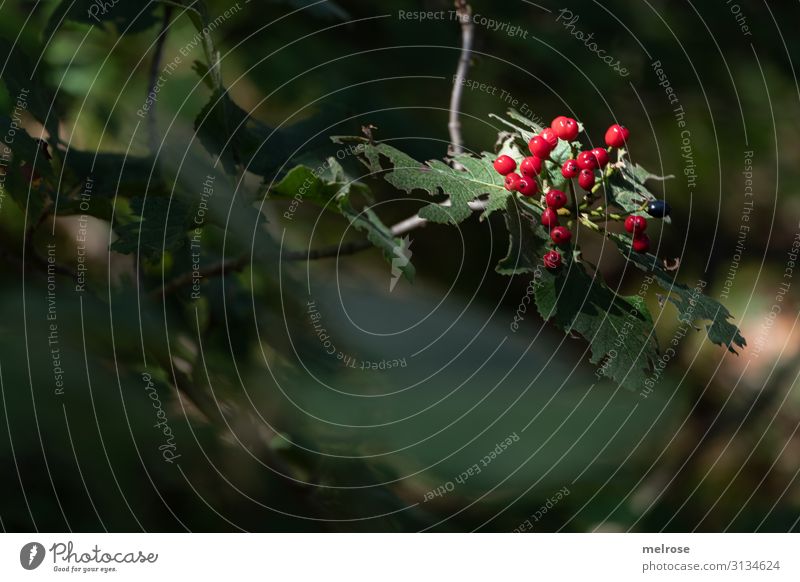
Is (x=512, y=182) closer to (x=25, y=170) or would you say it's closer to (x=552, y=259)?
(x=552, y=259)

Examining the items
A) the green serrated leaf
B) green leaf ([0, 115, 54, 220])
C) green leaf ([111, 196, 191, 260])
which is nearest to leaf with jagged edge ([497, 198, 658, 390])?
the green serrated leaf

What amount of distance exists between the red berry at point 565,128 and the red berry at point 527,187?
5 cm

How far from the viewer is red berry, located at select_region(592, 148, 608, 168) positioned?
0.61 meters

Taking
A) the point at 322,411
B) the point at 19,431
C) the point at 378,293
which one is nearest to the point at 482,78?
the point at 378,293

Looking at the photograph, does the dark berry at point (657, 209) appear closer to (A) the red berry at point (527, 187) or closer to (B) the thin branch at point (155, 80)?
(A) the red berry at point (527, 187)

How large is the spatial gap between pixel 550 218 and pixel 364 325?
363 mm

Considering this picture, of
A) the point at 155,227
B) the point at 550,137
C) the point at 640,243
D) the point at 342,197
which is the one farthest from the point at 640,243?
the point at 155,227

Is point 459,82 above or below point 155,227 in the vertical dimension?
above

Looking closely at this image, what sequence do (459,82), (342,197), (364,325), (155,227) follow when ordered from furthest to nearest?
(364,325) < (459,82) < (155,227) < (342,197)

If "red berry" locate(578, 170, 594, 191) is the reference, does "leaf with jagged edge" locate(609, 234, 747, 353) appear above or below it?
below

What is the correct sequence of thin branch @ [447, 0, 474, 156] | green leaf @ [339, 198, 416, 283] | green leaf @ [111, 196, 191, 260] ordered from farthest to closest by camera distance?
thin branch @ [447, 0, 474, 156]
green leaf @ [111, 196, 191, 260]
green leaf @ [339, 198, 416, 283]

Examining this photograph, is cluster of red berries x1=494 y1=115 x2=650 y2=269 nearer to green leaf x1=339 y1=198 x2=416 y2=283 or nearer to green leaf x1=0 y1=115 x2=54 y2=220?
green leaf x1=339 y1=198 x2=416 y2=283

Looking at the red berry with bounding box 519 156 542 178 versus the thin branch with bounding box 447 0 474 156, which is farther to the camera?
the thin branch with bounding box 447 0 474 156

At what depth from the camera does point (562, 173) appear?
60 cm
